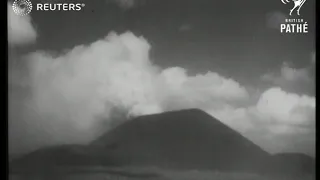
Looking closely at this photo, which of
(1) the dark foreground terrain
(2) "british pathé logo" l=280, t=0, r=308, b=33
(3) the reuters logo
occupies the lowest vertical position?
(1) the dark foreground terrain

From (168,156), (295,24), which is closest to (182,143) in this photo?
(168,156)

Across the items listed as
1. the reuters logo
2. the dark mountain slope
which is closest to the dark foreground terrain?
the dark mountain slope

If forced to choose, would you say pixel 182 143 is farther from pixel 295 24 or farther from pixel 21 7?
pixel 21 7

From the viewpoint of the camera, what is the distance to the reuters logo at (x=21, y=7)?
2213mm

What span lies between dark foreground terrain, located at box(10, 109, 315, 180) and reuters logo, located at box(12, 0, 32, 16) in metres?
0.73

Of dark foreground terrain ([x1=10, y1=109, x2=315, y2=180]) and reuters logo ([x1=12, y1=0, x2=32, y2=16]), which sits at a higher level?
reuters logo ([x1=12, y1=0, x2=32, y2=16])

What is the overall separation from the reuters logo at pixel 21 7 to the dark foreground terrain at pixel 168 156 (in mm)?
733

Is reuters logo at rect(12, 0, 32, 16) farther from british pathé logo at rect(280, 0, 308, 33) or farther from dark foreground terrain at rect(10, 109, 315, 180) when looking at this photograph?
british pathé logo at rect(280, 0, 308, 33)

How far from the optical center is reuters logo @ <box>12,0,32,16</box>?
2213 millimetres

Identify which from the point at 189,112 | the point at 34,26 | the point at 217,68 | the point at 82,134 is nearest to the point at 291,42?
the point at 217,68

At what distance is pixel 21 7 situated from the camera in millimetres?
2215

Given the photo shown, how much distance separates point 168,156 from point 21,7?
1.11 m

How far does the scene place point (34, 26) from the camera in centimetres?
221
